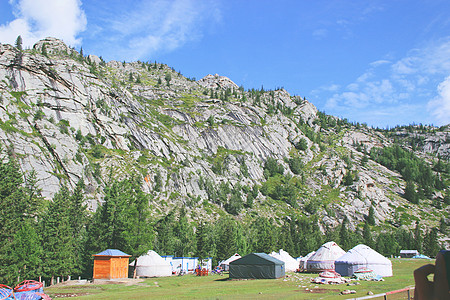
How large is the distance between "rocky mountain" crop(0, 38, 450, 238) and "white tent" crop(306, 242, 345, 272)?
65.2m

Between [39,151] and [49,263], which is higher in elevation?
[39,151]

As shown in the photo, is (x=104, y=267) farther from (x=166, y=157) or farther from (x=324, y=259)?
(x=166, y=157)

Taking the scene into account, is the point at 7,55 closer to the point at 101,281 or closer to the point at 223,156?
the point at 223,156

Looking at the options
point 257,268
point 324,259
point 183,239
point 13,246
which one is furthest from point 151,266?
point 183,239

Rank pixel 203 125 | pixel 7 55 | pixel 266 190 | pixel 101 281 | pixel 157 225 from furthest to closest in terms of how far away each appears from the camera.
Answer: pixel 203 125
pixel 266 190
pixel 7 55
pixel 157 225
pixel 101 281

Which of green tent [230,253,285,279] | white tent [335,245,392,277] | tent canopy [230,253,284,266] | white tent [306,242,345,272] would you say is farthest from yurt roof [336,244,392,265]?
tent canopy [230,253,284,266]

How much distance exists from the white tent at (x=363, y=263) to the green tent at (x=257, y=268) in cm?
971

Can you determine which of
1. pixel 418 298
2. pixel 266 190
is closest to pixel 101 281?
pixel 418 298

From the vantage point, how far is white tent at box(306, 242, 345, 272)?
58.2 metres

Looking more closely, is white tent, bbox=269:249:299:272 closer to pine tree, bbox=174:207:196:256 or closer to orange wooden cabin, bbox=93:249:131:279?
pine tree, bbox=174:207:196:256

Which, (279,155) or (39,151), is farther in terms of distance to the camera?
(279,155)

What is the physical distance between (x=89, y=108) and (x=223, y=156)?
68.9 metres

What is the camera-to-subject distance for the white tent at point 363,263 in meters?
48.0

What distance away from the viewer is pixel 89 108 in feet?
459
